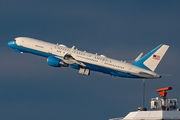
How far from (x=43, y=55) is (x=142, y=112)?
245 ft

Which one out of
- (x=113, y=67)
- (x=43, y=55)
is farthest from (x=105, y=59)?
(x=43, y=55)

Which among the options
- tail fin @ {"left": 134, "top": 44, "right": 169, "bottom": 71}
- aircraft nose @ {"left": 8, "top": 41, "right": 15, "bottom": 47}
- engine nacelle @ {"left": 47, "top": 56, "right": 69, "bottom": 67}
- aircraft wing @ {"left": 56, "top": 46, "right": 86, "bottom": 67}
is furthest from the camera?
aircraft nose @ {"left": 8, "top": 41, "right": 15, "bottom": 47}

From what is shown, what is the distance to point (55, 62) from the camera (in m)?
140

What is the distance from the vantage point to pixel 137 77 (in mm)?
138500

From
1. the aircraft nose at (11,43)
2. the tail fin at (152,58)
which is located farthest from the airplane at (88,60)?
the aircraft nose at (11,43)

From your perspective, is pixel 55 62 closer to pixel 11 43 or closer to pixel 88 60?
pixel 88 60

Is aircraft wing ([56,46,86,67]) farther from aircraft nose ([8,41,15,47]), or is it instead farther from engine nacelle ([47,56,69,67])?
aircraft nose ([8,41,15,47])

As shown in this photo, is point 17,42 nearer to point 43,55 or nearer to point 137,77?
point 43,55

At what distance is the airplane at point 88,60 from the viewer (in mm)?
140000

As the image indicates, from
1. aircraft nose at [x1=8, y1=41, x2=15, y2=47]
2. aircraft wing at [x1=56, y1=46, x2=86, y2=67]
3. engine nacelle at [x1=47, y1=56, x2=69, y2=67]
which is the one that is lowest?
engine nacelle at [x1=47, y1=56, x2=69, y2=67]

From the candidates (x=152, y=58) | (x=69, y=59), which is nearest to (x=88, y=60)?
(x=69, y=59)

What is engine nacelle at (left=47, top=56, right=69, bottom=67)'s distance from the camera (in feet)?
458

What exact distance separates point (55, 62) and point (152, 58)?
19140 mm

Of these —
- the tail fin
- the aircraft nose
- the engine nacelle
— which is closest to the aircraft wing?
the engine nacelle
